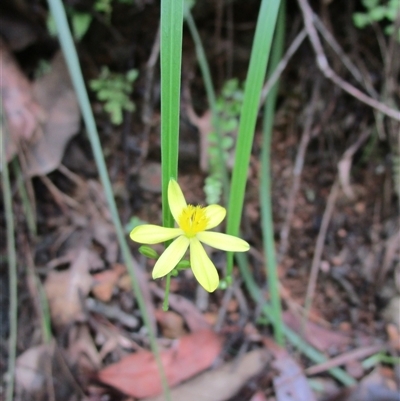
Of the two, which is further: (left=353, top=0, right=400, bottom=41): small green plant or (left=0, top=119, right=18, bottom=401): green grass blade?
(left=353, top=0, right=400, bottom=41): small green plant

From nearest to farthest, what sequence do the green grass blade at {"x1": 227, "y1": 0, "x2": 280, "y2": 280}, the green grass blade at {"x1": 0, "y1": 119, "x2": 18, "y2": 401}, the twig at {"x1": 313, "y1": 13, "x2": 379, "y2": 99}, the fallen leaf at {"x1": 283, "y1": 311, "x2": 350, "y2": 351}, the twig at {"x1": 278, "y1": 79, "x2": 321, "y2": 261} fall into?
1. the green grass blade at {"x1": 227, "y1": 0, "x2": 280, "y2": 280}
2. the green grass blade at {"x1": 0, "y1": 119, "x2": 18, "y2": 401}
3. the twig at {"x1": 313, "y1": 13, "x2": 379, "y2": 99}
4. the fallen leaf at {"x1": 283, "y1": 311, "x2": 350, "y2": 351}
5. the twig at {"x1": 278, "y1": 79, "x2": 321, "y2": 261}

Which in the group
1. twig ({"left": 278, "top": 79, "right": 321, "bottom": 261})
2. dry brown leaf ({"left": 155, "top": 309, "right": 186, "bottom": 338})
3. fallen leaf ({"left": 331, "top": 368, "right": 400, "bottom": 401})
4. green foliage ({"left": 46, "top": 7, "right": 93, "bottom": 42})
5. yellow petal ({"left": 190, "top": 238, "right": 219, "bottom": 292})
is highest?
green foliage ({"left": 46, "top": 7, "right": 93, "bottom": 42})

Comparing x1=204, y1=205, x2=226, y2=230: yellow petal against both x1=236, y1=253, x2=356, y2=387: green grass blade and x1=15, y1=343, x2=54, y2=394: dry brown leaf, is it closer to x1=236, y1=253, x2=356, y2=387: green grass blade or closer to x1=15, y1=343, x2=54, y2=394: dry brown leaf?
x1=236, y1=253, x2=356, y2=387: green grass blade

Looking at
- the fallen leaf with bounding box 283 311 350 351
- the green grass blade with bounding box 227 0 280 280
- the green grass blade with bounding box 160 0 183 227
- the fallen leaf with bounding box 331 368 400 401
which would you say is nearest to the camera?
the green grass blade with bounding box 160 0 183 227

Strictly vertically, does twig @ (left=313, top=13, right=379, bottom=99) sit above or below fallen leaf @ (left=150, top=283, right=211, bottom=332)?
above

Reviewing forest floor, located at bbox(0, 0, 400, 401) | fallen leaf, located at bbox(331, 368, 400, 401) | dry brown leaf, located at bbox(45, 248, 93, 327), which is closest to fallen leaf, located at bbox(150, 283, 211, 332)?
forest floor, located at bbox(0, 0, 400, 401)

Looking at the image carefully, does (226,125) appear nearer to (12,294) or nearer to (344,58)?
(344,58)

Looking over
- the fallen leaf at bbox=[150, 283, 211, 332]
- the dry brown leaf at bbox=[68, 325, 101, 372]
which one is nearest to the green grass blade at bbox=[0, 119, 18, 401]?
the dry brown leaf at bbox=[68, 325, 101, 372]

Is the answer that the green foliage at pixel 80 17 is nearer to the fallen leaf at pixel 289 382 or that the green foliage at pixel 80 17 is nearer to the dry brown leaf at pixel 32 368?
the dry brown leaf at pixel 32 368
